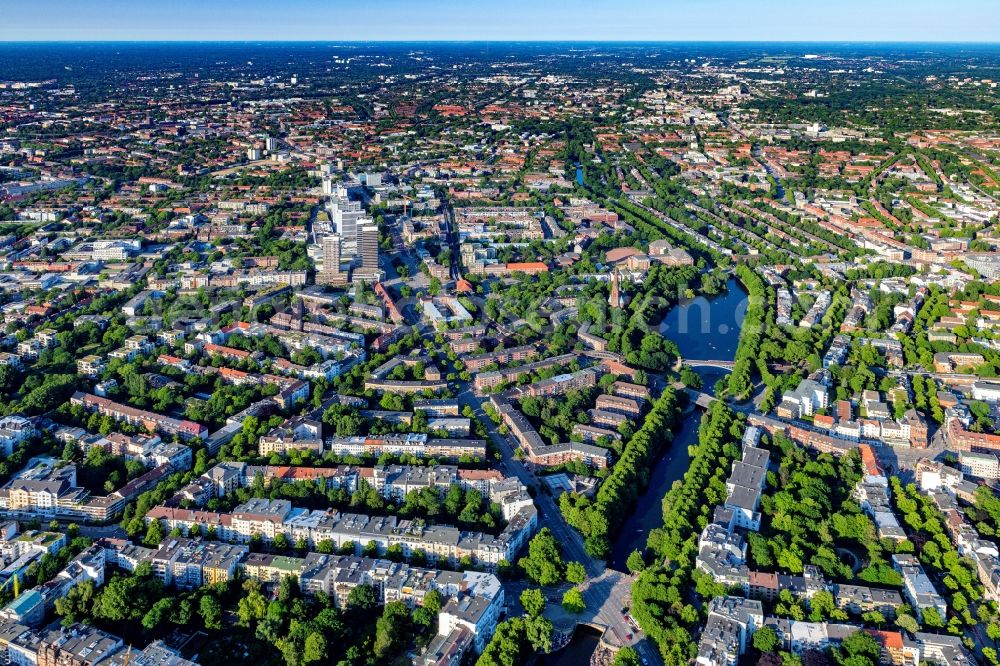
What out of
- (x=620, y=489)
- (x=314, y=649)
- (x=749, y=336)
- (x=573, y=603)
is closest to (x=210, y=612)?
(x=314, y=649)

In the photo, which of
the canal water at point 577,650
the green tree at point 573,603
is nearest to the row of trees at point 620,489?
the green tree at point 573,603

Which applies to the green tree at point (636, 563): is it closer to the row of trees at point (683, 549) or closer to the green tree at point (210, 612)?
the row of trees at point (683, 549)

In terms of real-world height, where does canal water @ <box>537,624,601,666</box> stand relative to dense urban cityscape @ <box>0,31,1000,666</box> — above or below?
below

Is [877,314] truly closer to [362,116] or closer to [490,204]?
[490,204]

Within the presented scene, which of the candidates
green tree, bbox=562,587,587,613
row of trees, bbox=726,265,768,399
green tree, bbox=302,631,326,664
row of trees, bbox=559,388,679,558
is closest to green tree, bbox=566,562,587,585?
green tree, bbox=562,587,587,613

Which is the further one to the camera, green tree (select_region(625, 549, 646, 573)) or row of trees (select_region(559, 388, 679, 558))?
row of trees (select_region(559, 388, 679, 558))

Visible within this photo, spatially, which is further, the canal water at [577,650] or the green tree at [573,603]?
the green tree at [573,603]

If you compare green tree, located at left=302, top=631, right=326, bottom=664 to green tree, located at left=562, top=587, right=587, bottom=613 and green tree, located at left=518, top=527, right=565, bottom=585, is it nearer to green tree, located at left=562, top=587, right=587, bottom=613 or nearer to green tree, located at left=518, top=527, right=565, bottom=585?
green tree, located at left=518, top=527, right=565, bottom=585
